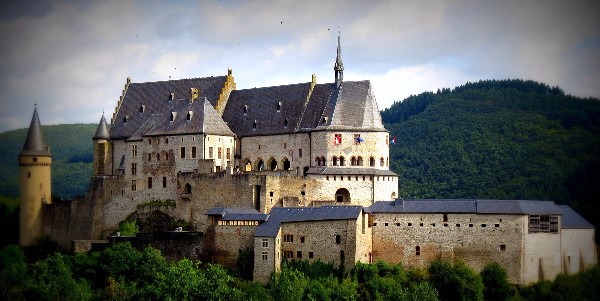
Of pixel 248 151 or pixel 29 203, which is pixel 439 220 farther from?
pixel 29 203

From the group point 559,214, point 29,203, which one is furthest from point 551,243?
Answer: point 29,203

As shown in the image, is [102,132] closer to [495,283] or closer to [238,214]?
[238,214]

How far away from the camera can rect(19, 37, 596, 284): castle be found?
62.2 meters

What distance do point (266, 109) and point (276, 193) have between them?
1056cm

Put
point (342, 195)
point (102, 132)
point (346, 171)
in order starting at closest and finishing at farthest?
point (342, 195), point (346, 171), point (102, 132)

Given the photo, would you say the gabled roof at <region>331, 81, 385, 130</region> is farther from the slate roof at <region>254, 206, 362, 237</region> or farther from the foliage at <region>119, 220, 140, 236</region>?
the foliage at <region>119, 220, 140, 236</region>

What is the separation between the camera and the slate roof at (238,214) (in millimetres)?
65438

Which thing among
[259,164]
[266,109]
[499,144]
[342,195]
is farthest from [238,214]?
[499,144]

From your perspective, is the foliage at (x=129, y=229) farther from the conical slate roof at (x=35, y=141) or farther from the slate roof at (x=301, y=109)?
the slate roof at (x=301, y=109)

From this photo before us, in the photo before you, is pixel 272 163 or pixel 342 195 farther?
pixel 272 163

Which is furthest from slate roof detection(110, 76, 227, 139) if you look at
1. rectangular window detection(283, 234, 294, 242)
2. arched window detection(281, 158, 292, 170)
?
rectangular window detection(283, 234, 294, 242)

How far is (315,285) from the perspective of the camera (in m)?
61.1

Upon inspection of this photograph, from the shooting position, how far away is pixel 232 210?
67438 millimetres

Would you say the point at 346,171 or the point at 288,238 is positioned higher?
the point at 346,171
